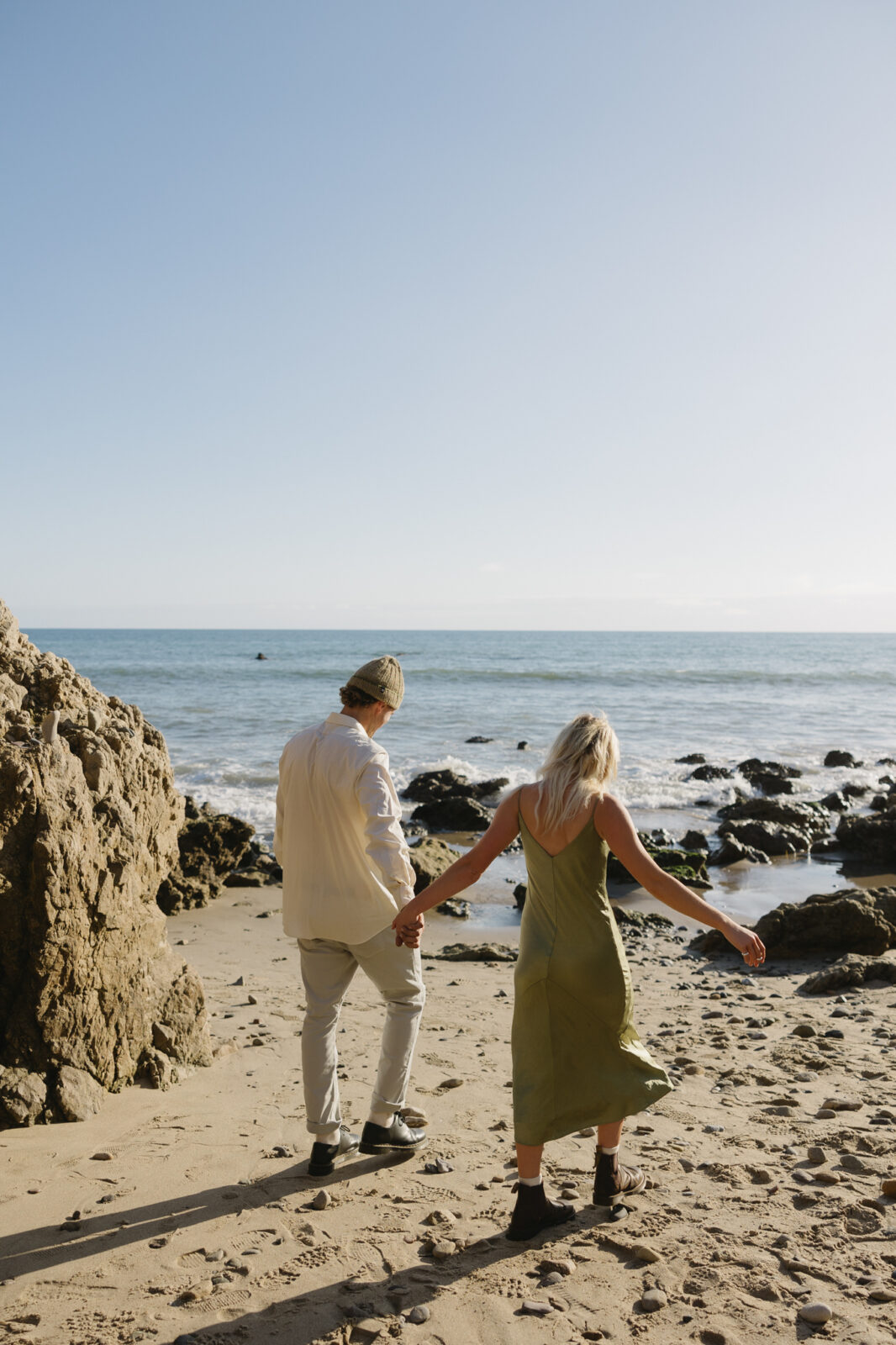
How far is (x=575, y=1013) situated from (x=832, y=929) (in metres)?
5.52

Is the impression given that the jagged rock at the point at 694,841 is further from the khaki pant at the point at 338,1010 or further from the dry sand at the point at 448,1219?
the khaki pant at the point at 338,1010

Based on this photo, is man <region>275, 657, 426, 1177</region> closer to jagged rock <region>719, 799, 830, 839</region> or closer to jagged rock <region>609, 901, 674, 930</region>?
jagged rock <region>609, 901, 674, 930</region>

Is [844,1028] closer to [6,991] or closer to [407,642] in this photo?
[6,991]

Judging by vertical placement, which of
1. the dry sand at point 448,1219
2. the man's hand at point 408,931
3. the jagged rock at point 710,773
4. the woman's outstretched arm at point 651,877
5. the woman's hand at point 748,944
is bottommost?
the jagged rock at point 710,773

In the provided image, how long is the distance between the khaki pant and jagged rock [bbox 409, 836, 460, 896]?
5895 millimetres

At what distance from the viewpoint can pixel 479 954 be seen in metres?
8.53

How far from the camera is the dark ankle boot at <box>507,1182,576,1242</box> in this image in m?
3.50

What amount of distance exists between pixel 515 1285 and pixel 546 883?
53.7 inches

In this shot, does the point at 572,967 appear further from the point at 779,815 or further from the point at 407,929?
the point at 779,815

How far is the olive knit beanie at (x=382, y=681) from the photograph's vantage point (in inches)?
163

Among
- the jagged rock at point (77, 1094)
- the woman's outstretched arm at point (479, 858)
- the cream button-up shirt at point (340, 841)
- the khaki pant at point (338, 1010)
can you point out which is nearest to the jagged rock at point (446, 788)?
the jagged rock at point (77, 1094)

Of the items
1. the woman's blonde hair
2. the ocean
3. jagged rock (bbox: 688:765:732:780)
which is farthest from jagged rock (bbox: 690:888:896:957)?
jagged rock (bbox: 688:765:732:780)

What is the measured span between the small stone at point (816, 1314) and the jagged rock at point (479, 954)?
17.7 ft

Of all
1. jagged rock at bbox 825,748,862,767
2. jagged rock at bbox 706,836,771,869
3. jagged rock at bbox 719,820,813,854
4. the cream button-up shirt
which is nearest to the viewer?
the cream button-up shirt
